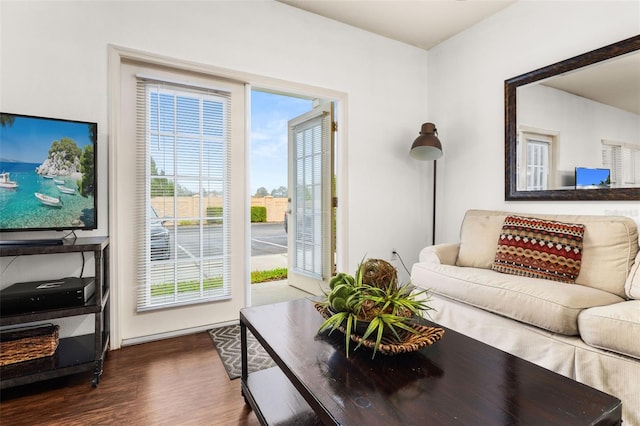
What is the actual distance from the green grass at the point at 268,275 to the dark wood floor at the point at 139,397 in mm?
2323

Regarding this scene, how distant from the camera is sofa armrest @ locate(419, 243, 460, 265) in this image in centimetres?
Answer: 265

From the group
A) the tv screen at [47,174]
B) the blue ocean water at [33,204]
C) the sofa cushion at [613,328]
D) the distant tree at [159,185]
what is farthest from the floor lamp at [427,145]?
the blue ocean water at [33,204]

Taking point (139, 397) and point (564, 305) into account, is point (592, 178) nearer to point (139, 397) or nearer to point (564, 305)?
point (564, 305)

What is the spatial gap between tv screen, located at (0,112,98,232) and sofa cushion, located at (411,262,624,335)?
2.36 m

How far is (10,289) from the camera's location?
1764mm

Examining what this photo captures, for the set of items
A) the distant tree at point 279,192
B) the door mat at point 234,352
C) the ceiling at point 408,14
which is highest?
the ceiling at point 408,14

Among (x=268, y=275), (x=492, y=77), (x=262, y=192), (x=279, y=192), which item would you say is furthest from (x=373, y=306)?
(x=262, y=192)

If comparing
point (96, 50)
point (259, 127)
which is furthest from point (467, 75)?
point (259, 127)

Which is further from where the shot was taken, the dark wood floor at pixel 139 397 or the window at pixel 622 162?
the window at pixel 622 162

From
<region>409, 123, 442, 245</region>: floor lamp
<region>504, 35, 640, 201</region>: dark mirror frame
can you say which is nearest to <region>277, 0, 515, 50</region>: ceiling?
<region>504, 35, 640, 201</region>: dark mirror frame

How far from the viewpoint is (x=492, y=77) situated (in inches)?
120

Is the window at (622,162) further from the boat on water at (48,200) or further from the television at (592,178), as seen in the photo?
the boat on water at (48,200)

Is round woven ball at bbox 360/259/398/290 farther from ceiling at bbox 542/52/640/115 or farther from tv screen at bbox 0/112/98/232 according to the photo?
ceiling at bbox 542/52/640/115

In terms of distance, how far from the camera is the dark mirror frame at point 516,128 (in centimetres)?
220
